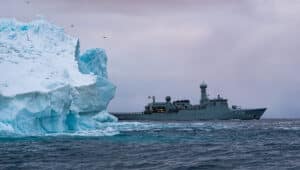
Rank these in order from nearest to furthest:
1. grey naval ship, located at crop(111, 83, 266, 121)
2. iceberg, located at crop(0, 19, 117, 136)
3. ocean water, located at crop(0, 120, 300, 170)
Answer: ocean water, located at crop(0, 120, 300, 170) → iceberg, located at crop(0, 19, 117, 136) → grey naval ship, located at crop(111, 83, 266, 121)

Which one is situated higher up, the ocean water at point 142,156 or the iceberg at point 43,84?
the iceberg at point 43,84

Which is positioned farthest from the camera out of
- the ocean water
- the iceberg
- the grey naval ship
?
the grey naval ship

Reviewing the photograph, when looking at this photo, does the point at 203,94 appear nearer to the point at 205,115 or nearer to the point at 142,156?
the point at 205,115

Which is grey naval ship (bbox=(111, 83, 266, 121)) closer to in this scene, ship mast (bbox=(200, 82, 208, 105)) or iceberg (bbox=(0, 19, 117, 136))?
ship mast (bbox=(200, 82, 208, 105))

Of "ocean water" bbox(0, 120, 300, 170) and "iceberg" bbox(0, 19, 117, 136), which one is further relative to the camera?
"iceberg" bbox(0, 19, 117, 136)

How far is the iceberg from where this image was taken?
3162 cm

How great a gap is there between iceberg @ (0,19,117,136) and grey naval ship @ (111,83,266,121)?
4633 cm

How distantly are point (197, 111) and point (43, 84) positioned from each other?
58.6 meters

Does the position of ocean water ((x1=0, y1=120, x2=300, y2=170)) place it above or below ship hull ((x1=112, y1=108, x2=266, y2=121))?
below

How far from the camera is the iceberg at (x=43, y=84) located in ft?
104

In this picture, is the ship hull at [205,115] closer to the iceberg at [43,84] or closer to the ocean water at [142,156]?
the iceberg at [43,84]

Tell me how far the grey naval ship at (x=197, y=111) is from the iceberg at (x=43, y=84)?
152 ft

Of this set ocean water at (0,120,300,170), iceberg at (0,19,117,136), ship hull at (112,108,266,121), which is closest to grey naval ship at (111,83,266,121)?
ship hull at (112,108,266,121)

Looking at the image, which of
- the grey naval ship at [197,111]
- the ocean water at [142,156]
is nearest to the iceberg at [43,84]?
the ocean water at [142,156]
